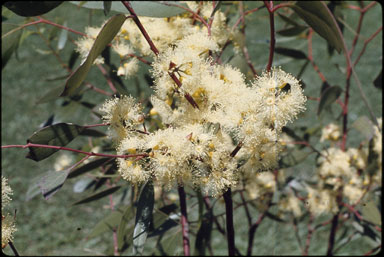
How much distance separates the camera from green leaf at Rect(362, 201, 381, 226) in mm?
1267

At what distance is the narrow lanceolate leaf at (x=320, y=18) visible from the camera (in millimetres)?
699

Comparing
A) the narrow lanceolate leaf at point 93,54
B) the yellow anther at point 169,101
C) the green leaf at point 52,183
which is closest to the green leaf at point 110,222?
the green leaf at point 52,183

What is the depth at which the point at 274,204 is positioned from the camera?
1.32 m

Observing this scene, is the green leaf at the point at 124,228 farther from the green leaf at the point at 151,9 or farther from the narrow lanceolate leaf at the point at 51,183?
the green leaf at the point at 151,9

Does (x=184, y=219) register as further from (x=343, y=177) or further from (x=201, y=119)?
(x=343, y=177)

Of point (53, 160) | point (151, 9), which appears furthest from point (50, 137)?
point (53, 160)

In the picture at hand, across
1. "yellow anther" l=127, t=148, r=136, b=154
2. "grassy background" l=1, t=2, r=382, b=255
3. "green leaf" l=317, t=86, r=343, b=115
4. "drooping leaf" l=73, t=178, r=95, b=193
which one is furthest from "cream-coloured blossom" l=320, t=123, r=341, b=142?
"yellow anther" l=127, t=148, r=136, b=154

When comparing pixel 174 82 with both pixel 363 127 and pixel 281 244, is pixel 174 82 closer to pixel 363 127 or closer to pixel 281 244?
pixel 363 127

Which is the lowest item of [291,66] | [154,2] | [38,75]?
[154,2]

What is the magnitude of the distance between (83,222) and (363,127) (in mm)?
1648

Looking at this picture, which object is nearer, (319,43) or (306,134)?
(306,134)

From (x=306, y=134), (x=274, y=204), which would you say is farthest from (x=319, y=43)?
(x=274, y=204)

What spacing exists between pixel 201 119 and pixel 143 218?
0.25m

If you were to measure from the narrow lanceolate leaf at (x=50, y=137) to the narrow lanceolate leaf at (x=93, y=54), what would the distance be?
15 cm
